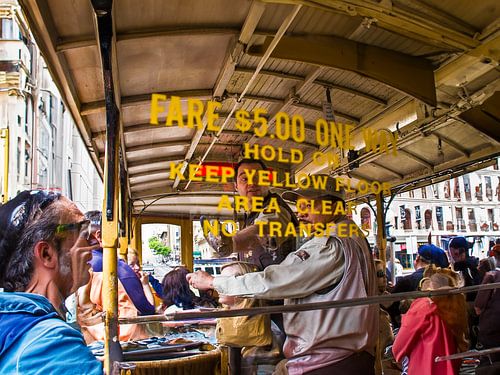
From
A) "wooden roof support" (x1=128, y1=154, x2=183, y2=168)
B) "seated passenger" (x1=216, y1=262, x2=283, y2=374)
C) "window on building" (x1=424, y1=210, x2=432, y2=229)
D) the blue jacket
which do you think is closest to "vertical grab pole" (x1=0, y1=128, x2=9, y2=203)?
"wooden roof support" (x1=128, y1=154, x2=183, y2=168)

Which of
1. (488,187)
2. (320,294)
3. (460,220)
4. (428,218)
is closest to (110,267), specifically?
(320,294)

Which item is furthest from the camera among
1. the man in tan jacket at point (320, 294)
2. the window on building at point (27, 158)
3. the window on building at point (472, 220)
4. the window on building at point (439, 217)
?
the window on building at point (472, 220)

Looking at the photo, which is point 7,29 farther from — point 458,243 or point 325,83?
point 458,243

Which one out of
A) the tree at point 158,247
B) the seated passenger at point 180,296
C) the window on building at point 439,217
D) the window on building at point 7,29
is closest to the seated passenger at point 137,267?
the tree at point 158,247

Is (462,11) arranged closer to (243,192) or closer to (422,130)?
(422,130)

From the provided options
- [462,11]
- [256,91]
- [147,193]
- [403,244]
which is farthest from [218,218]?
[403,244]

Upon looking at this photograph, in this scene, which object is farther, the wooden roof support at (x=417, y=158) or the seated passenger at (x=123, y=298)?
the wooden roof support at (x=417, y=158)

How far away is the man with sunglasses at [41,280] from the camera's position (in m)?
1.17

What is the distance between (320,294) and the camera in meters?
2.74

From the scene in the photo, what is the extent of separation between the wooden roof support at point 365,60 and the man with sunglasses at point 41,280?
2094 millimetres

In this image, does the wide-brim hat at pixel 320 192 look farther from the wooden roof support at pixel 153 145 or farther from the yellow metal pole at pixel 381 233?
the yellow metal pole at pixel 381 233

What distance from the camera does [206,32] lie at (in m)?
3.08

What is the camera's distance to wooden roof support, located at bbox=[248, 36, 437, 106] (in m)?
3.33

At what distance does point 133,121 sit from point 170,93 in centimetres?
60
